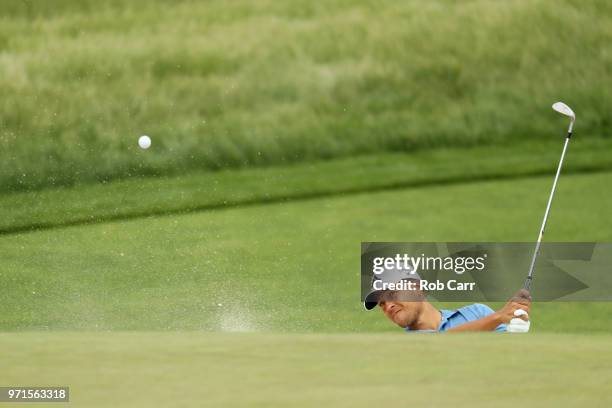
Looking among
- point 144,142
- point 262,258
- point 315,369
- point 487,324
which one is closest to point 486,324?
point 487,324

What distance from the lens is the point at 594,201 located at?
6113 mm

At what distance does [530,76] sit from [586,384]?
4.98 m

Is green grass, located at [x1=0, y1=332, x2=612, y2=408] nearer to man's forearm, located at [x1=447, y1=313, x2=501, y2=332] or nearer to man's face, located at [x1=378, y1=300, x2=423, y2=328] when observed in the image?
man's forearm, located at [x1=447, y1=313, x2=501, y2=332]

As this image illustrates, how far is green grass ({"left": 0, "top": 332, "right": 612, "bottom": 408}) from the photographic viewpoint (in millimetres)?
2152

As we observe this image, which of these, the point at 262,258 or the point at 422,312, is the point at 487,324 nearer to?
the point at 422,312

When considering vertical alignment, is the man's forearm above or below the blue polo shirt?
below

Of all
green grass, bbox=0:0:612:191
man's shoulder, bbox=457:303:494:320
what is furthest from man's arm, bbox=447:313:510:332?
green grass, bbox=0:0:612:191

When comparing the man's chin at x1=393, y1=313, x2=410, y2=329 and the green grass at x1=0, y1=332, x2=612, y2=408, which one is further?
the man's chin at x1=393, y1=313, x2=410, y2=329

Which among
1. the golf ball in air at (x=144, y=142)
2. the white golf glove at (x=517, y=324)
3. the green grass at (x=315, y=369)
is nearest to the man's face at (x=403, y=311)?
the white golf glove at (x=517, y=324)

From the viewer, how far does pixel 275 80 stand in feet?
22.4

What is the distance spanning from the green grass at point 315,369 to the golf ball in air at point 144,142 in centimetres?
385

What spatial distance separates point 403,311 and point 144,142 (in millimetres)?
2551

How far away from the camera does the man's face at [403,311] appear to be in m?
4.24

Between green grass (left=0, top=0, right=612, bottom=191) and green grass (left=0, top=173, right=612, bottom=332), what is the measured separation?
62 cm
